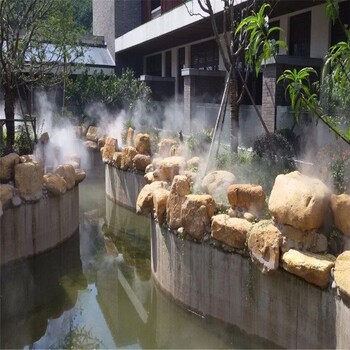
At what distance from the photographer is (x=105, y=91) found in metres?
20.2

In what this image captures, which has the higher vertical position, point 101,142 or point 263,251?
point 101,142

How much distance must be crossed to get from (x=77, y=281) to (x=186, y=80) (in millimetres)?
7883

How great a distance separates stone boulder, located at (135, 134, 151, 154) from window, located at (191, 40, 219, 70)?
5783 mm

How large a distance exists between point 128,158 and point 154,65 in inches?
462

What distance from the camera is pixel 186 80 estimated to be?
15086mm

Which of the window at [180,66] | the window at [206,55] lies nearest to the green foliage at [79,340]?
the window at [206,55]

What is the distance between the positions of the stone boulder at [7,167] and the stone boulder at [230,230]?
417 centimetres

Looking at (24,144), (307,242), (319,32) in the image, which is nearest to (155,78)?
(319,32)

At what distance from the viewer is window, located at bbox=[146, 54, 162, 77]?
23266 mm

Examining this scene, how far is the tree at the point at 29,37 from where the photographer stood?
458 inches

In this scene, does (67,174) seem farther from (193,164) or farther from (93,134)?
(93,134)

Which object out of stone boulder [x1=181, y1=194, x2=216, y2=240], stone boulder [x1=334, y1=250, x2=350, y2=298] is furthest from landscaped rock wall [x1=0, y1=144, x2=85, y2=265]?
stone boulder [x1=334, y1=250, x2=350, y2=298]

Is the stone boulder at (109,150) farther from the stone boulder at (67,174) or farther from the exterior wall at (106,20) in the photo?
the exterior wall at (106,20)

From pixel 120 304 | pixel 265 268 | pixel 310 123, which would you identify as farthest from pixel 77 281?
Answer: pixel 310 123
